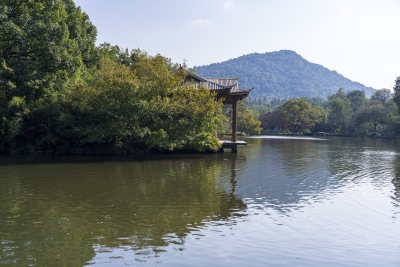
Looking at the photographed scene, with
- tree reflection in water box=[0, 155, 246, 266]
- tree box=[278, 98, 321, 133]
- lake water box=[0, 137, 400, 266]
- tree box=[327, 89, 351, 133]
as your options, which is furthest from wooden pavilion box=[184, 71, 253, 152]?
tree box=[327, 89, 351, 133]

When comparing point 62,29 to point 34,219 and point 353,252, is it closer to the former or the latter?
point 34,219

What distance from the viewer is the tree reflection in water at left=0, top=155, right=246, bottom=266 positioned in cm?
727

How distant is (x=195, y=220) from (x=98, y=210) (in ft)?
10.5

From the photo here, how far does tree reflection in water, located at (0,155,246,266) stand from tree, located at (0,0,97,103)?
9.17m

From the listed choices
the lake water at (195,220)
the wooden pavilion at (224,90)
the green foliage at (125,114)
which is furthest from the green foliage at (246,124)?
the lake water at (195,220)

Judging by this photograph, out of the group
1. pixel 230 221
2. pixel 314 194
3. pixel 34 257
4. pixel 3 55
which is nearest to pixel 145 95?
pixel 3 55

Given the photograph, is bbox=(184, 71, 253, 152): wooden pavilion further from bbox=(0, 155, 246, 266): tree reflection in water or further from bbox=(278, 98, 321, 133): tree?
bbox=(278, 98, 321, 133): tree

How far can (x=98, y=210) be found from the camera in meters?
10.4

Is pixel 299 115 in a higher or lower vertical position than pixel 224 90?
higher

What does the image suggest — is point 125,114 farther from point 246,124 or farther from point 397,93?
point 397,93

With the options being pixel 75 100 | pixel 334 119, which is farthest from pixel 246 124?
pixel 75 100

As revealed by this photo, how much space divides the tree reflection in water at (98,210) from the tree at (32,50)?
30.1ft

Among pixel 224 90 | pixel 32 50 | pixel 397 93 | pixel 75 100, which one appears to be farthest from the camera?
pixel 397 93

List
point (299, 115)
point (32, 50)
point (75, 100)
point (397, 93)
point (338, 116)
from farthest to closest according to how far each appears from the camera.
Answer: point (338, 116)
point (299, 115)
point (397, 93)
point (75, 100)
point (32, 50)
